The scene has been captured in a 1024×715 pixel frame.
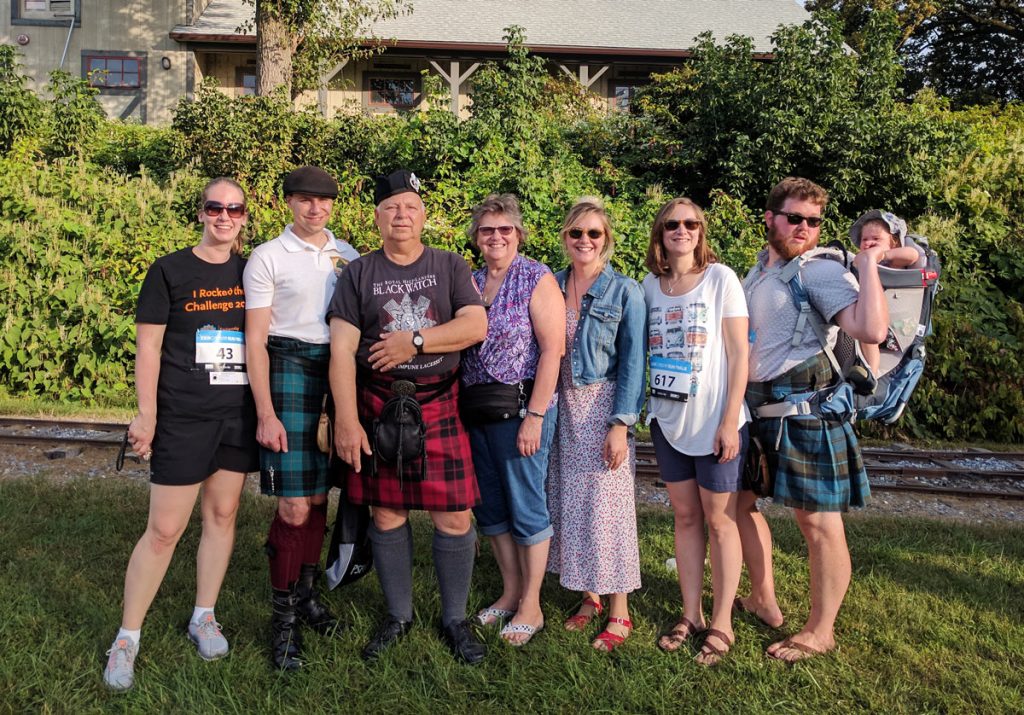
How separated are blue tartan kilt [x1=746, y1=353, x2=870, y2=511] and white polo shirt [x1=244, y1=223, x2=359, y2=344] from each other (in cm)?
213

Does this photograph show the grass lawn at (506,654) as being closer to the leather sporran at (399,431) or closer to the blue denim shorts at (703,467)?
the blue denim shorts at (703,467)

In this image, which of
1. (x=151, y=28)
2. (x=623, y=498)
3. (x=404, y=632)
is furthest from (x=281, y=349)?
(x=151, y=28)

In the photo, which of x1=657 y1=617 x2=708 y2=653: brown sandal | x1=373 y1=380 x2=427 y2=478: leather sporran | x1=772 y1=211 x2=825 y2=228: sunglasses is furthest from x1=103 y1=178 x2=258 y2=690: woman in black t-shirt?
x1=772 y1=211 x2=825 y2=228: sunglasses

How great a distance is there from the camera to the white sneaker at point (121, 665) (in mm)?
3252

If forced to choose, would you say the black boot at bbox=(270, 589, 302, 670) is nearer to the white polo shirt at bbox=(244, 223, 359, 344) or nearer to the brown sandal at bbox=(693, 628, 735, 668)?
the white polo shirt at bbox=(244, 223, 359, 344)

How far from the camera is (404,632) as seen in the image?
3.64 metres

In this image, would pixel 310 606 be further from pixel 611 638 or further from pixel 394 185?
pixel 394 185

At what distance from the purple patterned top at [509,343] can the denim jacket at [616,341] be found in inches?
9.5

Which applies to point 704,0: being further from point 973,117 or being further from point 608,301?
point 608,301

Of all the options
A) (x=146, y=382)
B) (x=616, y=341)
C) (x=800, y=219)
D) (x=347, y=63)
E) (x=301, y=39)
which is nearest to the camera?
(x=146, y=382)

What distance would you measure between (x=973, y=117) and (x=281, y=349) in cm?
1731

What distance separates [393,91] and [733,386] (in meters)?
19.7

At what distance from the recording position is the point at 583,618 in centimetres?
386

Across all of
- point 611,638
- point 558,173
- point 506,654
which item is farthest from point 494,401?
point 558,173
